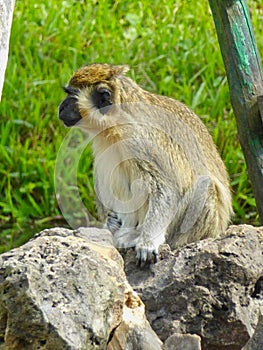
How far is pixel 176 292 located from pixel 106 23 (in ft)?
17.5

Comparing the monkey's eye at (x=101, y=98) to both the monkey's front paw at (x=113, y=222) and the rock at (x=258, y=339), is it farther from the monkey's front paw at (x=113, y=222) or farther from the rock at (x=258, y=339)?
the rock at (x=258, y=339)

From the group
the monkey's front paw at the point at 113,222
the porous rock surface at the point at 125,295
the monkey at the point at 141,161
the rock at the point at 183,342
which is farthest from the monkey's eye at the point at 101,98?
the rock at the point at 183,342

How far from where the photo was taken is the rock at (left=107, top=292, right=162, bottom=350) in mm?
→ 3924

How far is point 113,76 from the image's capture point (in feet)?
19.5

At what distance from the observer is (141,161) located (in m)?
5.94

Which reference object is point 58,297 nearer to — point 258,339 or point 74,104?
point 258,339

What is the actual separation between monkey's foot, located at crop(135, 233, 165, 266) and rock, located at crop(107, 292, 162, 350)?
0.92 meters

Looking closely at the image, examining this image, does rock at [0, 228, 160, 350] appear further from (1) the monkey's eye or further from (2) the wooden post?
(2) the wooden post

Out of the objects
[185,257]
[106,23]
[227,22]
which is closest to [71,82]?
[227,22]

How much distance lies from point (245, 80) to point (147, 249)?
1.48 m

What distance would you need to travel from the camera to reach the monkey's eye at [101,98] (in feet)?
19.2

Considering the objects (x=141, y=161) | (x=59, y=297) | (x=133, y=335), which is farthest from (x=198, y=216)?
(x=59, y=297)

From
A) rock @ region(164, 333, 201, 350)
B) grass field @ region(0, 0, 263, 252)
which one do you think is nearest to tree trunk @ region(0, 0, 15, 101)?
rock @ region(164, 333, 201, 350)

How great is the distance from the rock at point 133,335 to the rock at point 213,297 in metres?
0.41
